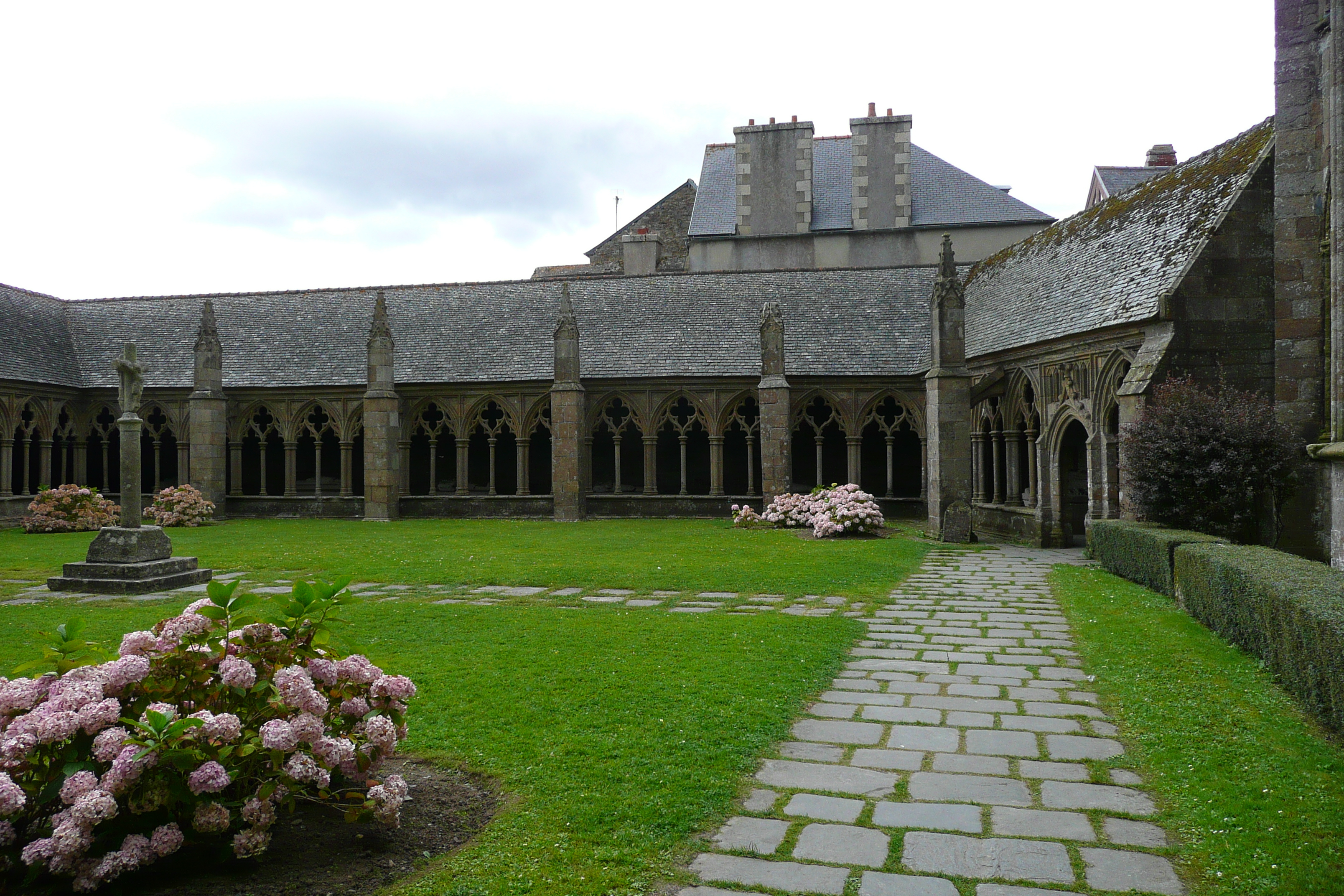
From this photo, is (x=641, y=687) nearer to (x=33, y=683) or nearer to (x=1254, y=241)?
(x=33, y=683)

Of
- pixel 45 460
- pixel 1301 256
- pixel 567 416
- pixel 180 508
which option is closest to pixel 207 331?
pixel 180 508

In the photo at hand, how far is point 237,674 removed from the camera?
339 cm

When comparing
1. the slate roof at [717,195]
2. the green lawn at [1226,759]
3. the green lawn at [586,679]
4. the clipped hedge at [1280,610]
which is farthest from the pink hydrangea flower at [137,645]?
the slate roof at [717,195]

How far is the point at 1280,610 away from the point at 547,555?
33.3ft

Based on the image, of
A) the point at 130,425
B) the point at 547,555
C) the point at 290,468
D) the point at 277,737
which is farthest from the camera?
the point at 290,468

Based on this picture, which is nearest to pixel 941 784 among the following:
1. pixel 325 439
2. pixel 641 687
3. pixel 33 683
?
pixel 641 687

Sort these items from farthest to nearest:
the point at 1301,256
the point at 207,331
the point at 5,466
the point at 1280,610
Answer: the point at 207,331 → the point at 5,466 → the point at 1301,256 → the point at 1280,610

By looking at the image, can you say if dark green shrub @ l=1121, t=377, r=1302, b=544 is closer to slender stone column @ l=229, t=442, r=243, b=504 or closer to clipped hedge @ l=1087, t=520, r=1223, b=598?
clipped hedge @ l=1087, t=520, r=1223, b=598

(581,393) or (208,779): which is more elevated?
(581,393)

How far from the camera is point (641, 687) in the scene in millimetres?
5875

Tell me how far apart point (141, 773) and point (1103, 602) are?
900 cm

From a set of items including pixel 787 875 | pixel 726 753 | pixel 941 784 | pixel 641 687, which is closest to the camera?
pixel 787 875

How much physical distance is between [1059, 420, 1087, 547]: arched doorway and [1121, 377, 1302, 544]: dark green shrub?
5412 mm

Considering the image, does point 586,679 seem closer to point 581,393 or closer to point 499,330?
point 581,393
